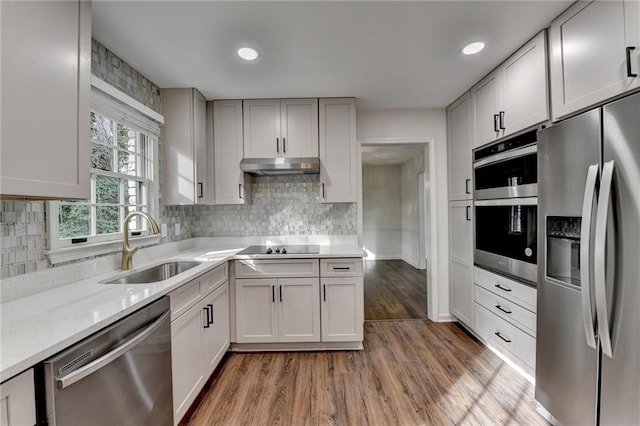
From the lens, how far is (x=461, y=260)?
9.37ft

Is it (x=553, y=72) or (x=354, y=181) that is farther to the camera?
(x=354, y=181)

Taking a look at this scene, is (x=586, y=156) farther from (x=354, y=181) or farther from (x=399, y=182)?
(x=399, y=182)

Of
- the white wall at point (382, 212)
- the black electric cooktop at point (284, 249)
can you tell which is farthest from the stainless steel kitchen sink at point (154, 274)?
the white wall at point (382, 212)

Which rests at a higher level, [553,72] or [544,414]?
[553,72]

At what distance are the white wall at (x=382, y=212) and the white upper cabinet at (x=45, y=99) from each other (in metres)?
6.24

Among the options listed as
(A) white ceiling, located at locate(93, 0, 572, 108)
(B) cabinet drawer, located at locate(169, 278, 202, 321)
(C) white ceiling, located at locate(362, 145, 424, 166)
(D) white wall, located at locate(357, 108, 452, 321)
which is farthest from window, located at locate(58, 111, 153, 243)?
(C) white ceiling, located at locate(362, 145, 424, 166)

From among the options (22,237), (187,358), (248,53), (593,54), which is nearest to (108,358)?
(187,358)

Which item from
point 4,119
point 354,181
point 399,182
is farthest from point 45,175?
point 399,182

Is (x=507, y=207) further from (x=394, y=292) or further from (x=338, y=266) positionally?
(x=394, y=292)

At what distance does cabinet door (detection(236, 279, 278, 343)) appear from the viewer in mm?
2527

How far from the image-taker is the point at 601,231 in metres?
1.25

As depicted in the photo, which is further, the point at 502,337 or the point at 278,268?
the point at 278,268

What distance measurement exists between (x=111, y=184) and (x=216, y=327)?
135 cm

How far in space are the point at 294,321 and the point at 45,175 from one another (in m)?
2.03
